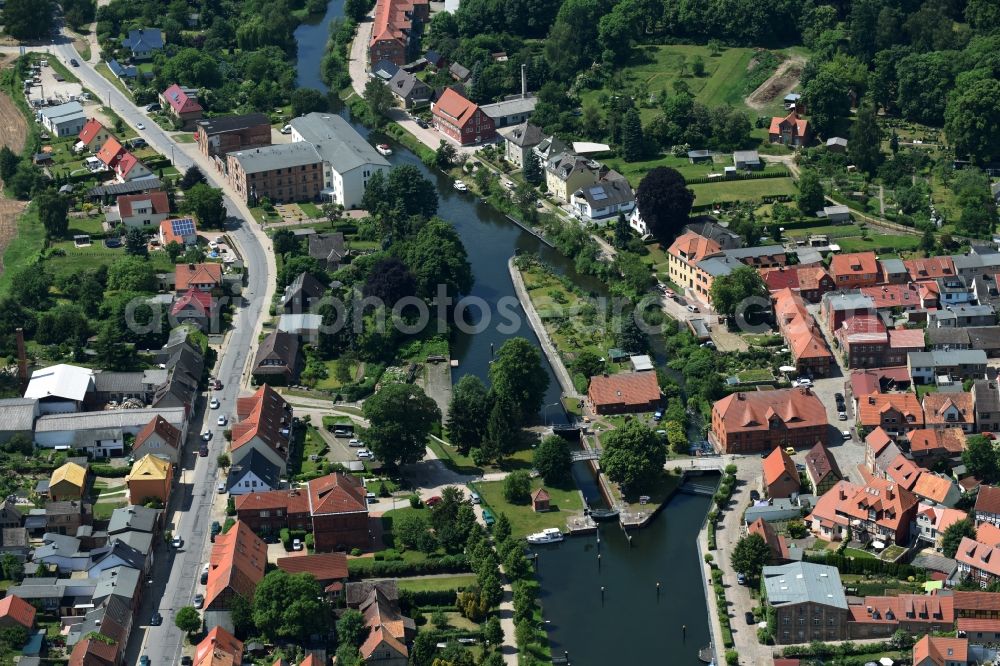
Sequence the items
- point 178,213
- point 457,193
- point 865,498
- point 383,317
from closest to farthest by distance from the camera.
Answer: point 865,498 → point 383,317 → point 178,213 → point 457,193

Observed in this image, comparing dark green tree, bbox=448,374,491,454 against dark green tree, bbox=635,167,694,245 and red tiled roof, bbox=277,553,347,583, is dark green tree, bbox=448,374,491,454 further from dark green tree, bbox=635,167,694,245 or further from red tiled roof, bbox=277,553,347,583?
dark green tree, bbox=635,167,694,245

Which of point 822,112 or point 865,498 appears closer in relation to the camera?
point 865,498

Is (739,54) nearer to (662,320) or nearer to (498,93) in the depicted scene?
(498,93)

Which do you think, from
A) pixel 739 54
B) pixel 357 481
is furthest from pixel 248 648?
pixel 739 54

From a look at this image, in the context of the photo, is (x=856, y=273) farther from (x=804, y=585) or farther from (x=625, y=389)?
(x=804, y=585)

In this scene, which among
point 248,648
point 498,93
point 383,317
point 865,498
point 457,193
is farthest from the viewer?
point 498,93

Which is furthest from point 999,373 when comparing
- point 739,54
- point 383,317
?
point 739,54
